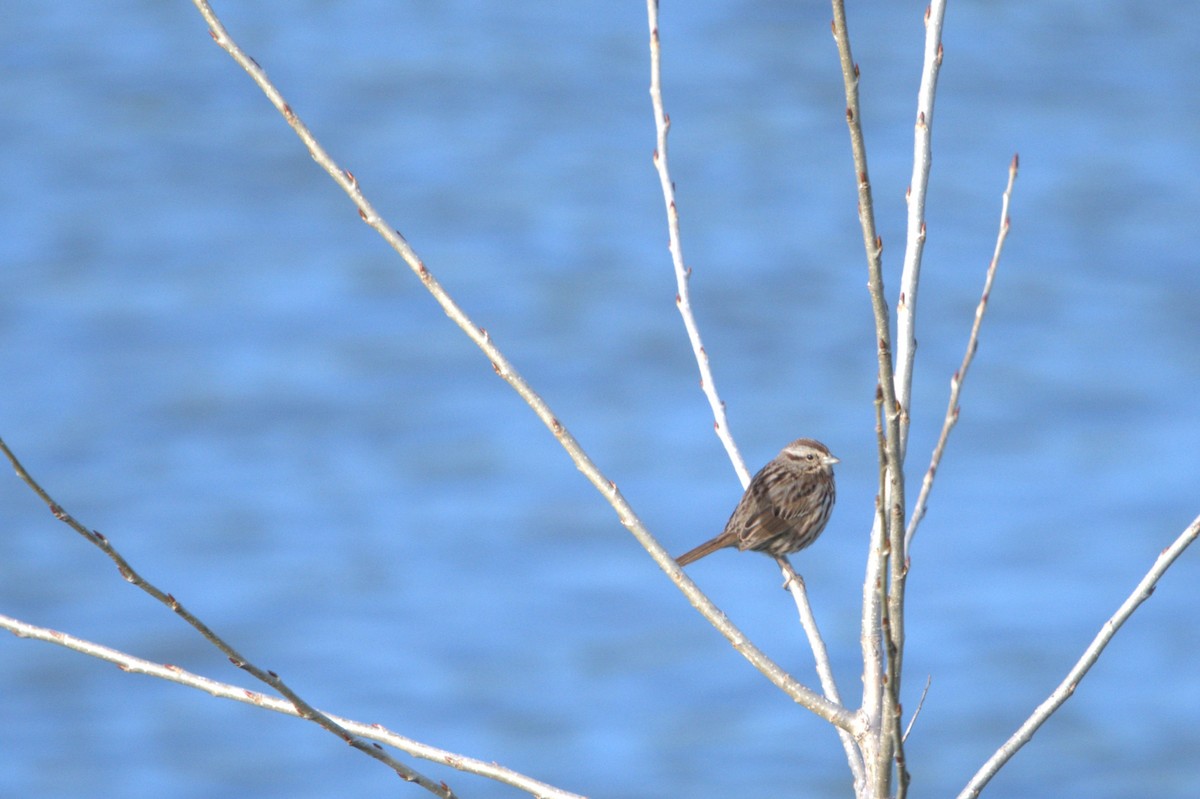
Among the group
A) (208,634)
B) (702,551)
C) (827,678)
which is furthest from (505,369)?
(702,551)

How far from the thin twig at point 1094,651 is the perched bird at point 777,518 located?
9.50ft

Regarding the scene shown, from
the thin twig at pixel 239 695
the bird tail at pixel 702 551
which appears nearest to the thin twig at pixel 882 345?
the thin twig at pixel 239 695

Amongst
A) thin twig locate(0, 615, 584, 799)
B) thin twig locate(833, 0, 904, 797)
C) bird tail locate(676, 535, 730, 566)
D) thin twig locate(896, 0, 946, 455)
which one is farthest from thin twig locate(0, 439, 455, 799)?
bird tail locate(676, 535, 730, 566)

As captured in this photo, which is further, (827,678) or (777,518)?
(777,518)

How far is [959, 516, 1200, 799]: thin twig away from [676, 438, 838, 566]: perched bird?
9.50 feet

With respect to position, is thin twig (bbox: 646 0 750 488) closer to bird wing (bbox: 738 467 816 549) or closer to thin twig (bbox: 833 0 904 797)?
thin twig (bbox: 833 0 904 797)

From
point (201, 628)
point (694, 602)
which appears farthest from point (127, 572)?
point (694, 602)

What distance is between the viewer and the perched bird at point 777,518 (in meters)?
6.72

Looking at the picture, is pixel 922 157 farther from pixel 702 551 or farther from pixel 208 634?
pixel 702 551

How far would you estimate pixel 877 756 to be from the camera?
3.55m

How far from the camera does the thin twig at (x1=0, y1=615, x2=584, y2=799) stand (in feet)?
11.4

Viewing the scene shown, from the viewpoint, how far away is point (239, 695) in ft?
11.9

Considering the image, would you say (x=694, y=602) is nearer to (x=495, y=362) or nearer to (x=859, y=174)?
(x=495, y=362)

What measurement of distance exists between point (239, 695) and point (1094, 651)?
6.73 feet
